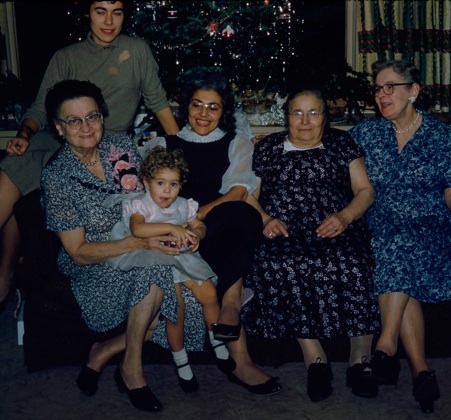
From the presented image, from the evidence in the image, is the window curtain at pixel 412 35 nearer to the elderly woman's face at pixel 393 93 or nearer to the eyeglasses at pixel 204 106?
the elderly woman's face at pixel 393 93

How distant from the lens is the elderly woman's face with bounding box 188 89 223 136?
2984 mm

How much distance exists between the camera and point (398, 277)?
2707 mm

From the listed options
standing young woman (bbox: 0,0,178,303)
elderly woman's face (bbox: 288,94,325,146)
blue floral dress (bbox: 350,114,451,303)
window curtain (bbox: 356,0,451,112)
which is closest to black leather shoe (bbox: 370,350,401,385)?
blue floral dress (bbox: 350,114,451,303)

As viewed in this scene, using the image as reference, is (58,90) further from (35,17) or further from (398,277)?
(35,17)

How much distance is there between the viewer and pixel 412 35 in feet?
15.3

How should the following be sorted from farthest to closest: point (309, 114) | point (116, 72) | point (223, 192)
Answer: point (116, 72) → point (223, 192) → point (309, 114)

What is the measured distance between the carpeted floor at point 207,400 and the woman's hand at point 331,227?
595 mm

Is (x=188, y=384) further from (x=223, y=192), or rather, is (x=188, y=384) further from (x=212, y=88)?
(x=212, y=88)

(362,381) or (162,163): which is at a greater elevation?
(162,163)

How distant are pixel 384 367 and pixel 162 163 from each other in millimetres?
1171

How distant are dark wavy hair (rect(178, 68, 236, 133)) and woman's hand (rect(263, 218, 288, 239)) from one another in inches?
21.0

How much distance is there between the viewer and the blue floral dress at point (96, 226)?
2621 mm

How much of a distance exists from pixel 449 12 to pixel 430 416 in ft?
10.2

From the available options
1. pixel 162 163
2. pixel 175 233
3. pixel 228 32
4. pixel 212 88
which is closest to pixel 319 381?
pixel 175 233
